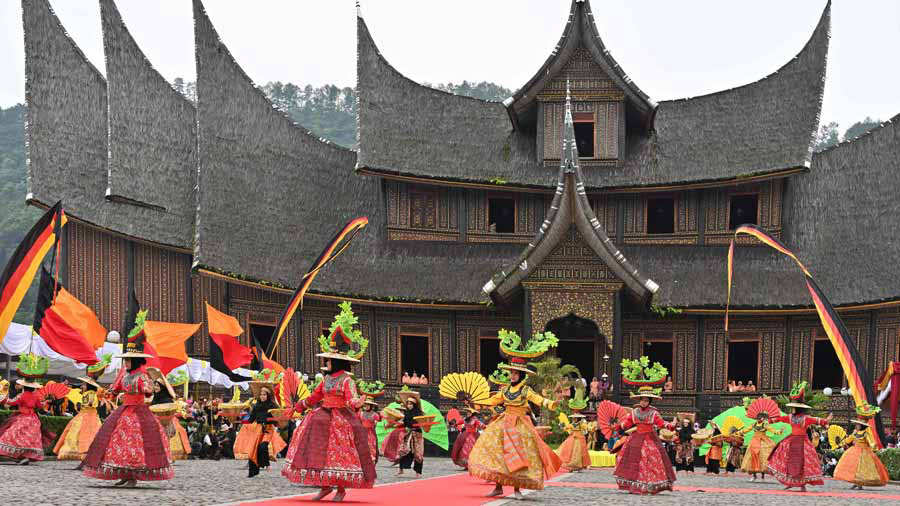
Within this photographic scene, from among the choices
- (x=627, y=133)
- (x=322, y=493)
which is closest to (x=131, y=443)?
(x=322, y=493)

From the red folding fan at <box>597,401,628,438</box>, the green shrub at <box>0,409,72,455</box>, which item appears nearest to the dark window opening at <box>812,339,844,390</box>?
the red folding fan at <box>597,401,628,438</box>

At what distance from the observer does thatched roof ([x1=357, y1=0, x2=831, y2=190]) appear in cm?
2856

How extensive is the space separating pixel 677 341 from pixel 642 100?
6487 millimetres

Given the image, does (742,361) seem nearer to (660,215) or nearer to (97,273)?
(660,215)

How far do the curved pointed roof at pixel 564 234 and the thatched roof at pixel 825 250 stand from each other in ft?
5.31

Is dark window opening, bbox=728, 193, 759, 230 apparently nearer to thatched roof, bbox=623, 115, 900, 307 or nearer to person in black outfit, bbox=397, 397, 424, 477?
thatched roof, bbox=623, 115, 900, 307

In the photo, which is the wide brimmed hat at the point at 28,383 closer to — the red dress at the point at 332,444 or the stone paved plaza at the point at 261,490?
the stone paved plaza at the point at 261,490

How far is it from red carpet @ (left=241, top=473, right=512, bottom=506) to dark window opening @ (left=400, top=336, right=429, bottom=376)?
12859mm

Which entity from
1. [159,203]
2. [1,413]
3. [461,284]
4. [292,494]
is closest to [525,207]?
[461,284]

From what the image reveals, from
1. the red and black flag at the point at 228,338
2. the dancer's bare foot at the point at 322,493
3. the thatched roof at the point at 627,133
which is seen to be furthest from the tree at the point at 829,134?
the dancer's bare foot at the point at 322,493

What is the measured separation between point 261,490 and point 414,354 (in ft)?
53.4

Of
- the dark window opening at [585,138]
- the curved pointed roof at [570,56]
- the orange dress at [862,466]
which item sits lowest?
the orange dress at [862,466]

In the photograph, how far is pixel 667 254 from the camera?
1125 inches

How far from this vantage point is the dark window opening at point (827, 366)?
1087 inches
